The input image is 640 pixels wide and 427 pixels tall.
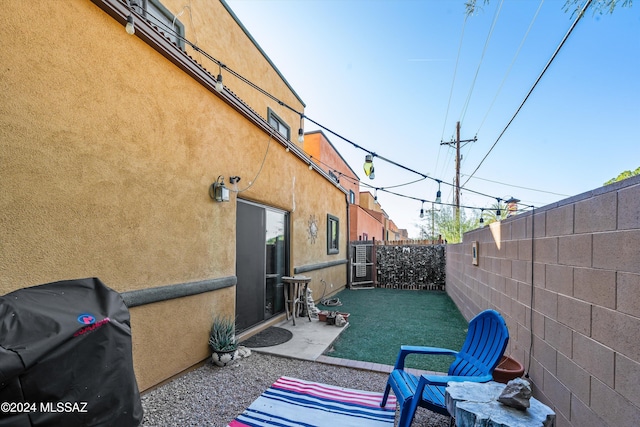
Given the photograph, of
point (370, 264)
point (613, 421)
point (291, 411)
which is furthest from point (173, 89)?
point (370, 264)

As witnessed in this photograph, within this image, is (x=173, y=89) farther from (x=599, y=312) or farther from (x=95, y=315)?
(x=599, y=312)

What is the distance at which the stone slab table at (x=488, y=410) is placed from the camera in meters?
1.59

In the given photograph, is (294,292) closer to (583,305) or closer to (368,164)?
(368,164)

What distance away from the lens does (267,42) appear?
791cm

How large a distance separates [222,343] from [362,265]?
8.20 m

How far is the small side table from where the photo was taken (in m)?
5.64

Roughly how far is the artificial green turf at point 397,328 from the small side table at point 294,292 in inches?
41.0

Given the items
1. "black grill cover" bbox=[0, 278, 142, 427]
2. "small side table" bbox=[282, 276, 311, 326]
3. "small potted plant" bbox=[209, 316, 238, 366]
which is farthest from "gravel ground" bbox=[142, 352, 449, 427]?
"small side table" bbox=[282, 276, 311, 326]

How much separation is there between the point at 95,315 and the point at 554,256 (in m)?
3.24

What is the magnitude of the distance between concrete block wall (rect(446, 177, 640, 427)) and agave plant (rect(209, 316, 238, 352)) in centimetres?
322

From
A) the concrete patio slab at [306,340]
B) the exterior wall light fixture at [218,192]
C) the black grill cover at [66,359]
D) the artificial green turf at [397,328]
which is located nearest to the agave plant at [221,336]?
the concrete patio slab at [306,340]

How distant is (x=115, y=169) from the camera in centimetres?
268

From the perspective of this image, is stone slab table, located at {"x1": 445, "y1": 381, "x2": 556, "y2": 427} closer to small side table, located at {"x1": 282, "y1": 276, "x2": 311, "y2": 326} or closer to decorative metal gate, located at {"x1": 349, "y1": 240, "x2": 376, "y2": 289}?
small side table, located at {"x1": 282, "y1": 276, "x2": 311, "y2": 326}

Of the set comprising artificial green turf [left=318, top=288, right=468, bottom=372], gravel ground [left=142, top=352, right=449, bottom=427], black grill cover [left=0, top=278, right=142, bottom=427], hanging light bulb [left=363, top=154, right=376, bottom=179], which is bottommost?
artificial green turf [left=318, top=288, right=468, bottom=372]
